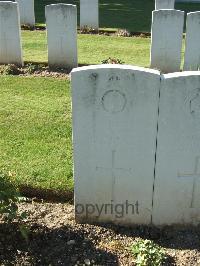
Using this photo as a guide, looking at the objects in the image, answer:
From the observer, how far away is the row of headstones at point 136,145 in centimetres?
387

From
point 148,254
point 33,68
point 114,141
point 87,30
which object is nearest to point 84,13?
point 87,30

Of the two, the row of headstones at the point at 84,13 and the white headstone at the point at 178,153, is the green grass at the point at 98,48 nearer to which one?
the row of headstones at the point at 84,13

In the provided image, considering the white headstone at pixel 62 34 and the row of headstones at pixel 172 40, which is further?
the row of headstones at pixel 172 40

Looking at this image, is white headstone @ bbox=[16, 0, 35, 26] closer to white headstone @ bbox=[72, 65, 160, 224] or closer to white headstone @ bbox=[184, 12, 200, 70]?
white headstone @ bbox=[184, 12, 200, 70]

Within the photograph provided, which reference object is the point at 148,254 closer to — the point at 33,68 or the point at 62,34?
the point at 33,68

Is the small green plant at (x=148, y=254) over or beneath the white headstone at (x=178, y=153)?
beneath

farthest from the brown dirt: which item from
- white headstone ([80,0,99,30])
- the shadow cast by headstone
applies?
white headstone ([80,0,99,30])

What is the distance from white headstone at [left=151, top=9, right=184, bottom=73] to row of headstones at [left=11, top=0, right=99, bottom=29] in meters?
4.53

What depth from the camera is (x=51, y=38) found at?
1012 centimetres

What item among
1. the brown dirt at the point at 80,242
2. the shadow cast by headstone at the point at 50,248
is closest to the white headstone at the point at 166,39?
the brown dirt at the point at 80,242

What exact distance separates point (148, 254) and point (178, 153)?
38.8 inches

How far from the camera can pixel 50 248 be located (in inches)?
164

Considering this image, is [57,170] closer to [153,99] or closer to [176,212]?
[176,212]

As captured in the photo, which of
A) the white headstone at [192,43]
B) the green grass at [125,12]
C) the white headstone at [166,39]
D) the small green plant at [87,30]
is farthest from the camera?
the green grass at [125,12]
